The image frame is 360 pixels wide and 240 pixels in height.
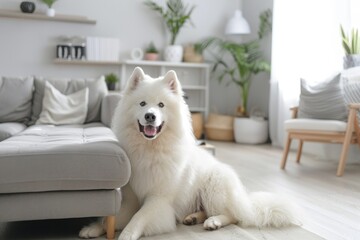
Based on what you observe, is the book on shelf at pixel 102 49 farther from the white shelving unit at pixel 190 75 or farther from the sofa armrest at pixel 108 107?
the sofa armrest at pixel 108 107

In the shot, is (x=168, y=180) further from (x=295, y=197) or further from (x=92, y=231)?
(x=295, y=197)

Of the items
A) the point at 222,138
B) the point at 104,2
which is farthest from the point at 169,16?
the point at 222,138

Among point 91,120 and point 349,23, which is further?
point 349,23

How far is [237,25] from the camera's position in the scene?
6105mm

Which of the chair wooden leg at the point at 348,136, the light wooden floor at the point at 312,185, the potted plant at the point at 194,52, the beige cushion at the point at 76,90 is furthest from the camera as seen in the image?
the potted plant at the point at 194,52

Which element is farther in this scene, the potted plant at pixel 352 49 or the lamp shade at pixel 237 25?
the lamp shade at pixel 237 25

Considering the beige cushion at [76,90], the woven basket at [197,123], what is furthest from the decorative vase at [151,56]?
the beige cushion at [76,90]

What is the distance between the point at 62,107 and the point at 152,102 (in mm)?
1842

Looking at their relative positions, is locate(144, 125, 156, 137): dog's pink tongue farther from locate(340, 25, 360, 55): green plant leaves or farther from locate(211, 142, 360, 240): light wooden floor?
Answer: locate(340, 25, 360, 55): green plant leaves

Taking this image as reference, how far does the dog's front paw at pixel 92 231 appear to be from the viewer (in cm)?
→ 197

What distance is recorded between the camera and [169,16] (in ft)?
20.5

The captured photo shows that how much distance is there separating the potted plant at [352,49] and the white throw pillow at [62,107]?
8.44 feet

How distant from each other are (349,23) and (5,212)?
3.91 metres

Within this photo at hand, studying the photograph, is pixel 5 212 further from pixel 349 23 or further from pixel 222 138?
pixel 222 138
